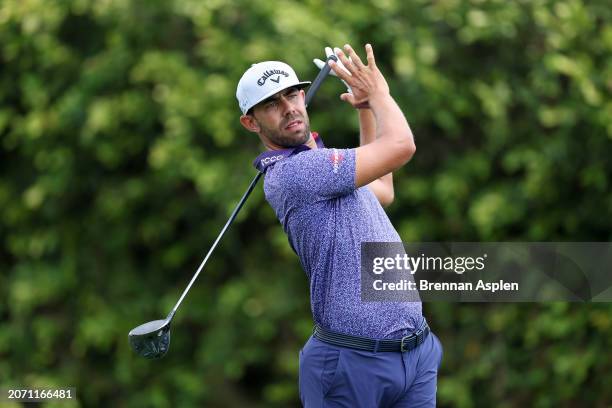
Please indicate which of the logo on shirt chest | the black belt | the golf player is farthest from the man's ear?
the black belt

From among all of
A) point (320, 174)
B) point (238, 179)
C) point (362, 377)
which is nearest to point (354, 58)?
point (320, 174)

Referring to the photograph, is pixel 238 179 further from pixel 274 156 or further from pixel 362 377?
pixel 362 377

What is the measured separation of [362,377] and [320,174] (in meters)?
0.61

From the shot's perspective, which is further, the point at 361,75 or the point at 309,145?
the point at 309,145

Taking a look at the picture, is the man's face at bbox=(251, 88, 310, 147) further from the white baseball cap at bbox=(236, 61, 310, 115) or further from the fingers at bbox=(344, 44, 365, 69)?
the fingers at bbox=(344, 44, 365, 69)

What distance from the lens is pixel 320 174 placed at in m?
3.14

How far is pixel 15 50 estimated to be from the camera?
22.0 ft

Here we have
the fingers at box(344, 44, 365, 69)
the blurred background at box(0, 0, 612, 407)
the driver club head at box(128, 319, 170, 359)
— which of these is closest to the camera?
the fingers at box(344, 44, 365, 69)

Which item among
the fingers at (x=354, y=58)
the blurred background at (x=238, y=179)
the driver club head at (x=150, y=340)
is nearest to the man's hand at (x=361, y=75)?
the fingers at (x=354, y=58)

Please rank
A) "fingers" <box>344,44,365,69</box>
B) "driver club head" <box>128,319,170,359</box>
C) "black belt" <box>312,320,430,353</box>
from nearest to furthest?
"fingers" <box>344,44,365,69</box>
"black belt" <box>312,320,430,353</box>
"driver club head" <box>128,319,170,359</box>

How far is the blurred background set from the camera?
5715 mm

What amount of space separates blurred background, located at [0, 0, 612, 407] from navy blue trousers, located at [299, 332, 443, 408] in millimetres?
2484

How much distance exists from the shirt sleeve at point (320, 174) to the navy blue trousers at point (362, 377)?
18.5 inches

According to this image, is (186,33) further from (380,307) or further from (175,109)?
(380,307)
